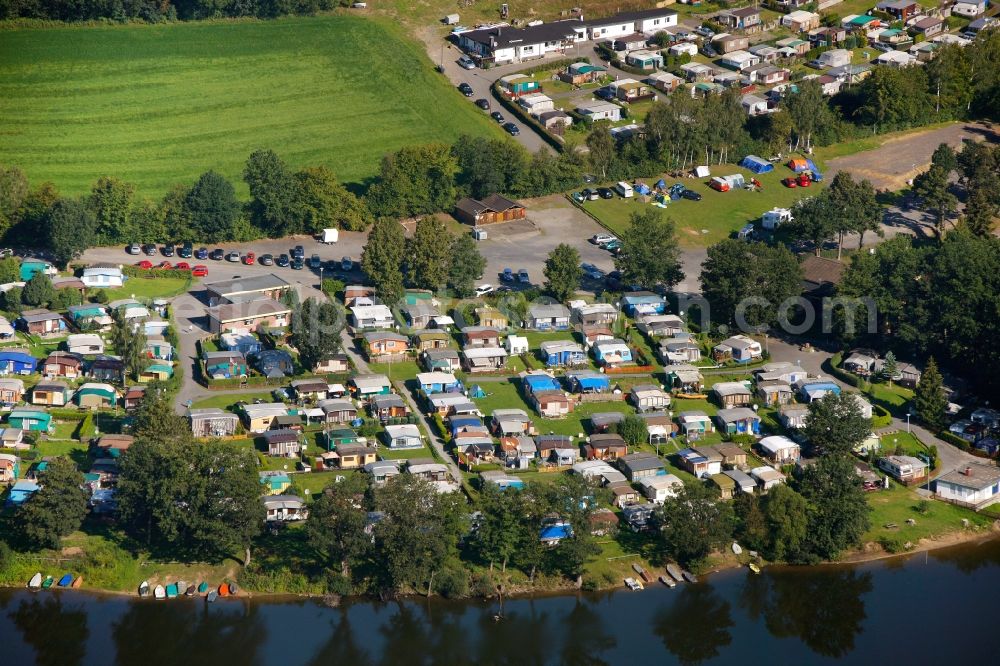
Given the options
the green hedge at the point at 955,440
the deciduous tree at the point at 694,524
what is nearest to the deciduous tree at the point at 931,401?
the green hedge at the point at 955,440

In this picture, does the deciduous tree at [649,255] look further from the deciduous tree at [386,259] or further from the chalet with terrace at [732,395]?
the deciduous tree at [386,259]

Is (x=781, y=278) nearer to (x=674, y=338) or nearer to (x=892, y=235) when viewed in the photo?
(x=674, y=338)

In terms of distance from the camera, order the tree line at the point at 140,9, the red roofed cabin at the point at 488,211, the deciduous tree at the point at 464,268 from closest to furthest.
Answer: the deciduous tree at the point at 464,268 → the red roofed cabin at the point at 488,211 → the tree line at the point at 140,9

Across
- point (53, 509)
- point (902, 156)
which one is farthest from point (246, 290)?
point (902, 156)

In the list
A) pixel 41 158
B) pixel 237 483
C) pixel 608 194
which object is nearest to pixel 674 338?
pixel 608 194

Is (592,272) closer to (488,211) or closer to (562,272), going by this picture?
(562,272)

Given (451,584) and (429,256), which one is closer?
(451,584)

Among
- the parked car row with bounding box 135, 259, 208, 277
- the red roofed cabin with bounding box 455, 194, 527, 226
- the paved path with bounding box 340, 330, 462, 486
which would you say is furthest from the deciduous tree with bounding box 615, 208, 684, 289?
the parked car row with bounding box 135, 259, 208, 277
